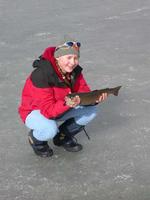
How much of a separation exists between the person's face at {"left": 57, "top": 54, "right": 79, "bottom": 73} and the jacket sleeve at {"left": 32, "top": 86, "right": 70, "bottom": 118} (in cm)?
17

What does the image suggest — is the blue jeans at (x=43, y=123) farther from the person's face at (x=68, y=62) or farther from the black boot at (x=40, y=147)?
the person's face at (x=68, y=62)

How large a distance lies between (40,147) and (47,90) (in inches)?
17.6

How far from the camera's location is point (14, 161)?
3408mm

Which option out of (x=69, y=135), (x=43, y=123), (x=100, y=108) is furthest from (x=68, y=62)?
(x=100, y=108)

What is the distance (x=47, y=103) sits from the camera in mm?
3164

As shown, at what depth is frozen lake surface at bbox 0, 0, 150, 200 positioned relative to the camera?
3.08m

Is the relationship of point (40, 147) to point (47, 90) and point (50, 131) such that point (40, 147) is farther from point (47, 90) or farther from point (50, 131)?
point (47, 90)

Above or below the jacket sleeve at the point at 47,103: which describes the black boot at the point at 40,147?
below

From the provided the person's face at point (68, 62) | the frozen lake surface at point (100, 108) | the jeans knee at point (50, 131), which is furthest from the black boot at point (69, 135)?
the person's face at point (68, 62)

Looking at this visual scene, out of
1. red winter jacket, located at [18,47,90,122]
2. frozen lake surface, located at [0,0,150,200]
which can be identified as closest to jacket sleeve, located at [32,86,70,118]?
red winter jacket, located at [18,47,90,122]

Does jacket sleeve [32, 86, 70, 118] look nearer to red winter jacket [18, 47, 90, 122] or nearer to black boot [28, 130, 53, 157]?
red winter jacket [18, 47, 90, 122]

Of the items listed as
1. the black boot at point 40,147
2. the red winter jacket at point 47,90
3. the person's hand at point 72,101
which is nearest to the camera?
the person's hand at point 72,101

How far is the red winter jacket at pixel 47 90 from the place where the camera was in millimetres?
3164

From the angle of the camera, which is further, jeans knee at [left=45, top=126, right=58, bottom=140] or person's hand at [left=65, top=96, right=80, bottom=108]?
jeans knee at [left=45, top=126, right=58, bottom=140]
